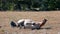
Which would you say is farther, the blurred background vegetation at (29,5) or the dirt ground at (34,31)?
the blurred background vegetation at (29,5)

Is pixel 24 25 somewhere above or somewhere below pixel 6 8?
above

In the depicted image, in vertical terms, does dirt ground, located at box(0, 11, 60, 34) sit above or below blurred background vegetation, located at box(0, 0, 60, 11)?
above

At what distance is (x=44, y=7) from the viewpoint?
2748 centimetres

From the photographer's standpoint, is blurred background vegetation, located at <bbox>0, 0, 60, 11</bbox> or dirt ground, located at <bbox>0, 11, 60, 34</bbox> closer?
dirt ground, located at <bbox>0, 11, 60, 34</bbox>

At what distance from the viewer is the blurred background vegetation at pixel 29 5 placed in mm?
27500

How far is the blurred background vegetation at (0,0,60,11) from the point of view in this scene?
27500 mm

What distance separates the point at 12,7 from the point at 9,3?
133cm

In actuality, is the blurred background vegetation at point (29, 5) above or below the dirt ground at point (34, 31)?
below

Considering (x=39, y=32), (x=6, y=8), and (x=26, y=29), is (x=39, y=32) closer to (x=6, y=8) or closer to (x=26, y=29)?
(x=26, y=29)

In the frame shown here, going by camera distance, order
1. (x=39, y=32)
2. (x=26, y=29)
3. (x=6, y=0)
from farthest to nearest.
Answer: (x=6, y=0)
(x=26, y=29)
(x=39, y=32)

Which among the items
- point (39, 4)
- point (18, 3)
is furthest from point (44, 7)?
point (18, 3)

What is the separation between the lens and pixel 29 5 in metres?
28.6

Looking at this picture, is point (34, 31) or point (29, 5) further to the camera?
point (29, 5)

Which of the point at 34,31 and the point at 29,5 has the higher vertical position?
the point at 34,31
